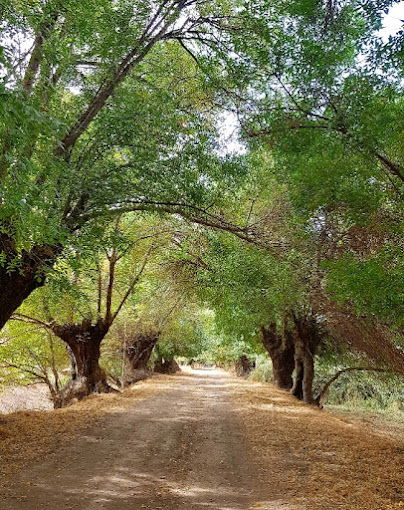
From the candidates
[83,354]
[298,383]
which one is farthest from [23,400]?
[298,383]

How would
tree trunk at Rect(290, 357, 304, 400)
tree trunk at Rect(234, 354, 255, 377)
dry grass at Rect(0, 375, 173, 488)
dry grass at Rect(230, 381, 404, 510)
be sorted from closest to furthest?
dry grass at Rect(230, 381, 404, 510) → dry grass at Rect(0, 375, 173, 488) → tree trunk at Rect(290, 357, 304, 400) → tree trunk at Rect(234, 354, 255, 377)

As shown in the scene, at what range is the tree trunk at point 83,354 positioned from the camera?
17.1m

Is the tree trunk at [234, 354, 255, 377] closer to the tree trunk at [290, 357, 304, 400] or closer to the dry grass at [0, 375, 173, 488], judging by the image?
the tree trunk at [290, 357, 304, 400]

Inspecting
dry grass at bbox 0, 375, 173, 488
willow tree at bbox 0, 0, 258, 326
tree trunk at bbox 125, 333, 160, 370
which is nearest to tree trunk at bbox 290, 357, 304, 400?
dry grass at bbox 0, 375, 173, 488

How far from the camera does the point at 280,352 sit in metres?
25.8

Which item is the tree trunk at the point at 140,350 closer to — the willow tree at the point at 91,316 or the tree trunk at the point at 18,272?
the willow tree at the point at 91,316

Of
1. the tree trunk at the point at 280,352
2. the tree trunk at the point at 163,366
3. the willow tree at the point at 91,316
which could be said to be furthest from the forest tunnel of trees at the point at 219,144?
the tree trunk at the point at 163,366

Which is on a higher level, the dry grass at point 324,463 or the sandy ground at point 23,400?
the dry grass at point 324,463

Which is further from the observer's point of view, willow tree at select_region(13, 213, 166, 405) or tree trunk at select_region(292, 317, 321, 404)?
tree trunk at select_region(292, 317, 321, 404)

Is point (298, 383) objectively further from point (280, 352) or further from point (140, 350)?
point (140, 350)

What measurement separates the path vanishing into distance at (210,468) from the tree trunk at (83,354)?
4.60 meters

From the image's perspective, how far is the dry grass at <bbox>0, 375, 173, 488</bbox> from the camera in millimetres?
8078

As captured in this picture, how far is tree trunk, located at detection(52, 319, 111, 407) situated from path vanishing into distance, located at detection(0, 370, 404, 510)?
181 inches

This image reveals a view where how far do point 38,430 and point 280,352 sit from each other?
17.3 metres
